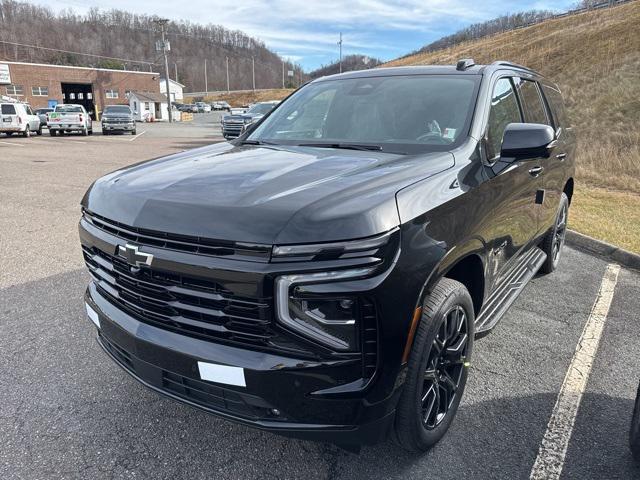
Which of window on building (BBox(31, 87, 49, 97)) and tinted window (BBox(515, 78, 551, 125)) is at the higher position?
window on building (BBox(31, 87, 49, 97))

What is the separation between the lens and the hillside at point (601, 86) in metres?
11.7

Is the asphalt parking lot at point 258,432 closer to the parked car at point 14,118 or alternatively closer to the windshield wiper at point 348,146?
the windshield wiper at point 348,146

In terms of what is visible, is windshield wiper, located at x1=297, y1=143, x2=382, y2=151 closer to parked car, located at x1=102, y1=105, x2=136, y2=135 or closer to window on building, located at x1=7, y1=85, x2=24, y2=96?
parked car, located at x1=102, y1=105, x2=136, y2=135

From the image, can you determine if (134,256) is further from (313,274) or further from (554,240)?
(554,240)

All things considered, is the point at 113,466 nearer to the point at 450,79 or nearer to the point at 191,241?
the point at 191,241

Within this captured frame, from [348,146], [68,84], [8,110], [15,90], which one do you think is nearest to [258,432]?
[348,146]

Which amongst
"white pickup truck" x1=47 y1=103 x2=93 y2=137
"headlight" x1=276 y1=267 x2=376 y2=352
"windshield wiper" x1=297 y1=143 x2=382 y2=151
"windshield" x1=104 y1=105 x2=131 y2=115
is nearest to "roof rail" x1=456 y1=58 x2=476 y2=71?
"windshield wiper" x1=297 y1=143 x2=382 y2=151

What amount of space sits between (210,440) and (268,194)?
137 centimetres

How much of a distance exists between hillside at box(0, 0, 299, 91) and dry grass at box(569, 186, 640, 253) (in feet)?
334

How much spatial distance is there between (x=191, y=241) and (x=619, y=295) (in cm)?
429

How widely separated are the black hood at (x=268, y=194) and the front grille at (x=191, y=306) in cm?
21

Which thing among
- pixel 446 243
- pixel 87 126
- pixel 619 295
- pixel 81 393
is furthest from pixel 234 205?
pixel 87 126

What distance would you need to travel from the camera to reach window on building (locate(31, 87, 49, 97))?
6506 centimetres

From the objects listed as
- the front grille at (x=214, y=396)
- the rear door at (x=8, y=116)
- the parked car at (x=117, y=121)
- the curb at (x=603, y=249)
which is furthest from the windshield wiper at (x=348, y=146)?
the parked car at (x=117, y=121)
